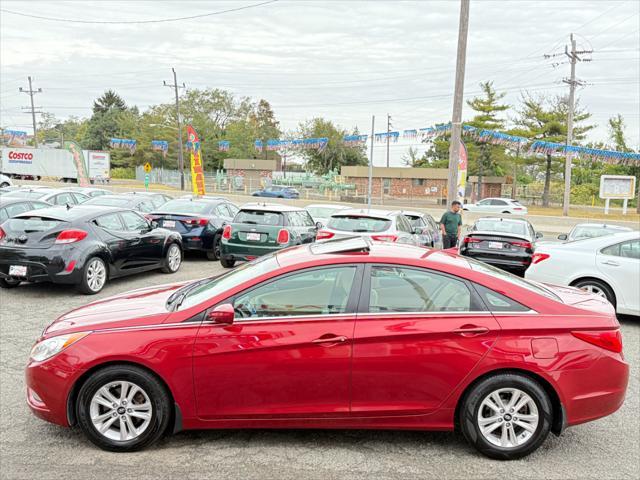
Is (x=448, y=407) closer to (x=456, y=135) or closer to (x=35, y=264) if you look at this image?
(x=35, y=264)

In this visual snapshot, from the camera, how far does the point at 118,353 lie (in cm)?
371

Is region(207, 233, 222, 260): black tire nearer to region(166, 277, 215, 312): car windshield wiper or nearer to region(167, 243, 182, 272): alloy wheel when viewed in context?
region(167, 243, 182, 272): alloy wheel

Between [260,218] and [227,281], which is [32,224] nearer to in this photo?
[260,218]

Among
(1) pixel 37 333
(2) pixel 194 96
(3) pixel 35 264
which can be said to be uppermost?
(2) pixel 194 96

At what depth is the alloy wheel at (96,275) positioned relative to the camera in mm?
9047

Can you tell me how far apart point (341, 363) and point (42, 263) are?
6.51 m

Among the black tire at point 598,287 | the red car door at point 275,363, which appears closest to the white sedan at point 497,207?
the black tire at point 598,287

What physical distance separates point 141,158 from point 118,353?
79.7 metres

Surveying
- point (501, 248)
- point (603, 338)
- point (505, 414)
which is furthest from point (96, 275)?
point (501, 248)

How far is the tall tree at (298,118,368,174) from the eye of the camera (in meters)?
81.4

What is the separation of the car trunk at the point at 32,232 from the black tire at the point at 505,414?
23.5 feet

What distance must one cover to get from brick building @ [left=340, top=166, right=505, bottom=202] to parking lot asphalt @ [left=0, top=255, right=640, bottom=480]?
58.3 meters

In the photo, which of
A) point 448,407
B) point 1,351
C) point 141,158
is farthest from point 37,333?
point 141,158

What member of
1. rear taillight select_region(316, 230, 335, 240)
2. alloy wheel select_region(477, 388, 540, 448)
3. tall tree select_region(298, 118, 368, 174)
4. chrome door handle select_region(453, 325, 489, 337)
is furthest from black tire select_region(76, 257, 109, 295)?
tall tree select_region(298, 118, 368, 174)
